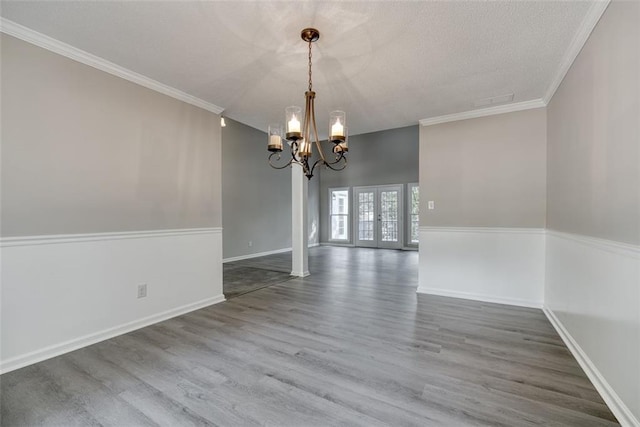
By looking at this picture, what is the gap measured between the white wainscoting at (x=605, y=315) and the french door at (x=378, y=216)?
590cm

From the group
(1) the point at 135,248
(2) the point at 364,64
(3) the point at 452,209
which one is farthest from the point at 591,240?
(1) the point at 135,248

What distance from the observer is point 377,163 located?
8.75 meters

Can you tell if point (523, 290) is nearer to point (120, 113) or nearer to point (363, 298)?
point (363, 298)

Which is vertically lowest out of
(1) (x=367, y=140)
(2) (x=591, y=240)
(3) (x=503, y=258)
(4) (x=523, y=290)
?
(4) (x=523, y=290)

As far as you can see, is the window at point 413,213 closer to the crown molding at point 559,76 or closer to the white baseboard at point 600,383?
the crown molding at point 559,76

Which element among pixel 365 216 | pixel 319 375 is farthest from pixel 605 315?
pixel 365 216

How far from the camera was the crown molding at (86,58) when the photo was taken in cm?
203

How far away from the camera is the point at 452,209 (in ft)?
12.5

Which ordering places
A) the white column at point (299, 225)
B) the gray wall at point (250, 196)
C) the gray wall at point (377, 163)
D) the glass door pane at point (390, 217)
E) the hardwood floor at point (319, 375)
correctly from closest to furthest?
the hardwood floor at point (319, 375) < the white column at point (299, 225) < the gray wall at point (250, 196) < the gray wall at point (377, 163) < the glass door pane at point (390, 217)

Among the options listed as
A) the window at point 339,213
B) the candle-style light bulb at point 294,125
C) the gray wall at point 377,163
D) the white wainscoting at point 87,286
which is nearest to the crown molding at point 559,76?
the candle-style light bulb at point 294,125

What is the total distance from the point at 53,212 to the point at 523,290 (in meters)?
4.80

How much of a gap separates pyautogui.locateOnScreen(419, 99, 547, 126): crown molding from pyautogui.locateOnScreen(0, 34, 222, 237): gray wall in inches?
120

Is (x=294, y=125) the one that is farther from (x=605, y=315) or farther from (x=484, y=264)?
(x=484, y=264)

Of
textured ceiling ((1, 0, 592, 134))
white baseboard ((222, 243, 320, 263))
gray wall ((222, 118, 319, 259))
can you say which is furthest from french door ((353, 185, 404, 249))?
textured ceiling ((1, 0, 592, 134))
